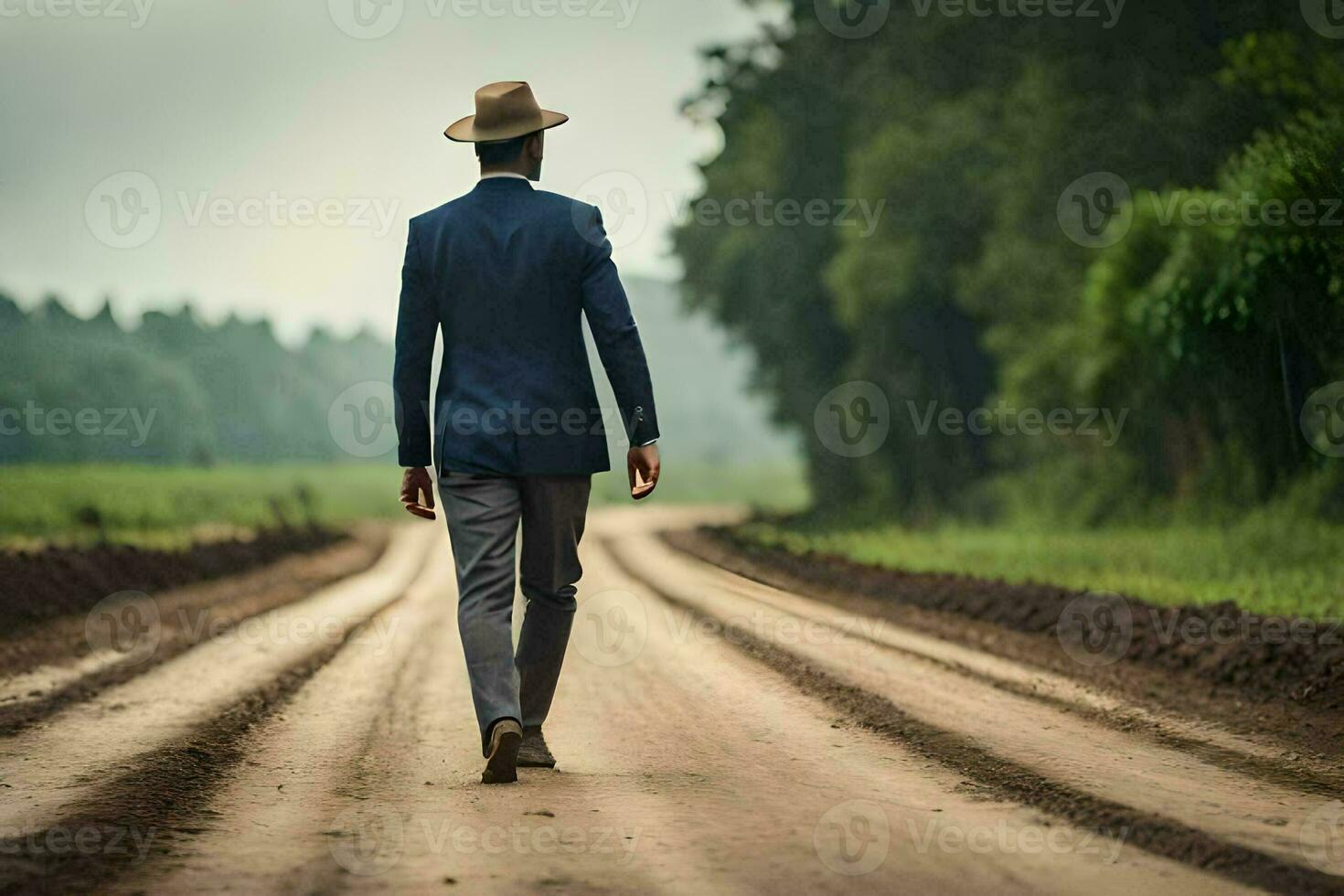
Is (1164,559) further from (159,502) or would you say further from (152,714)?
(159,502)

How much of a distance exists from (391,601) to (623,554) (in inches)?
242

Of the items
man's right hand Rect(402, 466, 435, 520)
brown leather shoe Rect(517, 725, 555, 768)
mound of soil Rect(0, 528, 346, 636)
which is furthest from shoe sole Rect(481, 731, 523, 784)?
mound of soil Rect(0, 528, 346, 636)

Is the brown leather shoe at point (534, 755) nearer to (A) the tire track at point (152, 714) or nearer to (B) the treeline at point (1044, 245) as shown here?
(A) the tire track at point (152, 714)

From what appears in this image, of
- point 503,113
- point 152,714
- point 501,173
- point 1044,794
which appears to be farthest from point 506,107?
point 152,714

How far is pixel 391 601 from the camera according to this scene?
1281 centimetres

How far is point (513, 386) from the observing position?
5.07 m

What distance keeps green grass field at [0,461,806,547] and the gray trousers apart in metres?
13.0

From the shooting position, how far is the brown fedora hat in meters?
5.16

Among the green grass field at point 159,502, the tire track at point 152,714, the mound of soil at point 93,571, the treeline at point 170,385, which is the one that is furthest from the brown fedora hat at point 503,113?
the treeline at point 170,385

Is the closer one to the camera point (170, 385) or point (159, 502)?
point (159, 502)

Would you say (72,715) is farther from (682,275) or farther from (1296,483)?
(682,275)

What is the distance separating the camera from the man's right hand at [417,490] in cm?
514

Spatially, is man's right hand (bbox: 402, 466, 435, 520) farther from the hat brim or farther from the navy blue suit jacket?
the hat brim

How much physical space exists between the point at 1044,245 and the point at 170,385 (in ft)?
203
